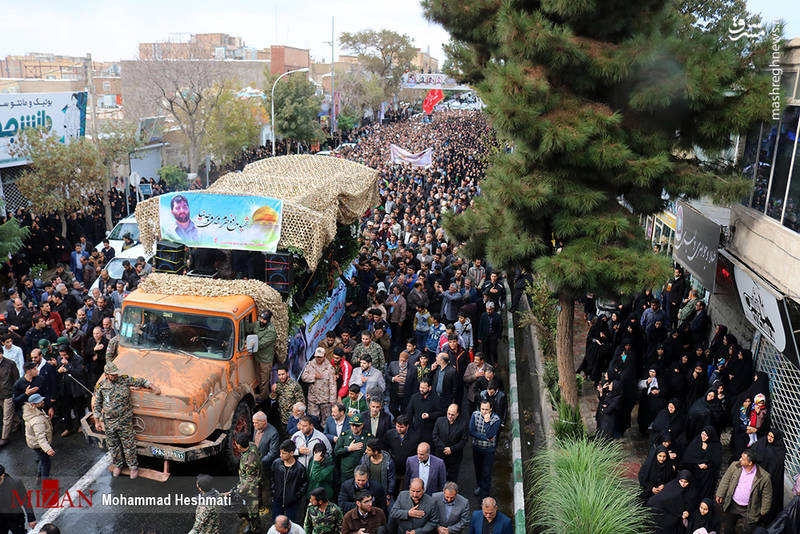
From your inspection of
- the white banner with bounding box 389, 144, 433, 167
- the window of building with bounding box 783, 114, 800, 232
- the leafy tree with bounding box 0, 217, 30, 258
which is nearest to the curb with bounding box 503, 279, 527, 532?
the window of building with bounding box 783, 114, 800, 232

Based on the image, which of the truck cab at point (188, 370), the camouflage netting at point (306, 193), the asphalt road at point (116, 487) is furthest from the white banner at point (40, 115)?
the truck cab at point (188, 370)

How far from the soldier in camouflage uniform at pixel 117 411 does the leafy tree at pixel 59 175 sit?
13885 mm

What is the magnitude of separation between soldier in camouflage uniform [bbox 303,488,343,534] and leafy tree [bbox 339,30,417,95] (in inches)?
3292

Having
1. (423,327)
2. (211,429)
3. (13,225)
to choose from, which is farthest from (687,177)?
(13,225)

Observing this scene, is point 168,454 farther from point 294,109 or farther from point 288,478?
point 294,109

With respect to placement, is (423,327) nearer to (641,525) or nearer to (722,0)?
(641,525)

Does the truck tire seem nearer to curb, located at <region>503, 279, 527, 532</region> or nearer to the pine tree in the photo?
curb, located at <region>503, 279, 527, 532</region>

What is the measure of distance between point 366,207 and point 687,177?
7951 mm

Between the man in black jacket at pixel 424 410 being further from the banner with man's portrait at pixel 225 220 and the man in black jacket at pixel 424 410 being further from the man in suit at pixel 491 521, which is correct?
the banner with man's portrait at pixel 225 220

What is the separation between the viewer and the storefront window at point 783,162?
351 inches

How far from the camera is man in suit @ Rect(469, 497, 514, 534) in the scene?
657cm

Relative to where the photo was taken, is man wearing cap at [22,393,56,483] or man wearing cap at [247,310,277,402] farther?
man wearing cap at [247,310,277,402]

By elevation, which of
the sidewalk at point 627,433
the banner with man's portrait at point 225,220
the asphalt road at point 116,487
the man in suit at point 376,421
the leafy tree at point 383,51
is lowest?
the asphalt road at point 116,487

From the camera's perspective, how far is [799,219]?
8688 mm
